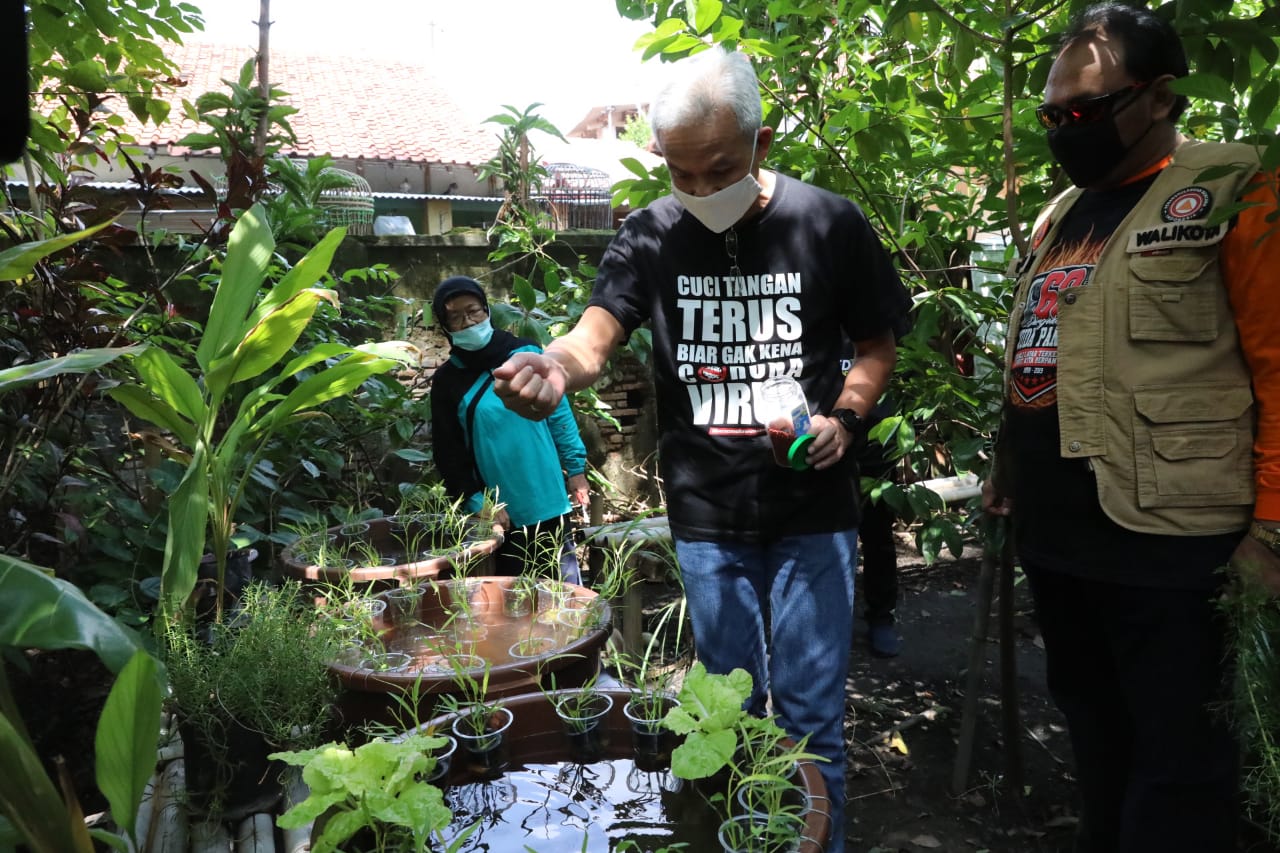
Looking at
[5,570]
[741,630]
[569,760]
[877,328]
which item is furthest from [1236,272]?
[5,570]

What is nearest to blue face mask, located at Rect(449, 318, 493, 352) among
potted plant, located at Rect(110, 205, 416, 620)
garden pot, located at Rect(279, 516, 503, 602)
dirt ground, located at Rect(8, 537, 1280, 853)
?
garden pot, located at Rect(279, 516, 503, 602)

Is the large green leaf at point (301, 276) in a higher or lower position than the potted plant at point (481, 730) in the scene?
higher

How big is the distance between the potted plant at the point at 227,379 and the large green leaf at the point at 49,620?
27.1 inches

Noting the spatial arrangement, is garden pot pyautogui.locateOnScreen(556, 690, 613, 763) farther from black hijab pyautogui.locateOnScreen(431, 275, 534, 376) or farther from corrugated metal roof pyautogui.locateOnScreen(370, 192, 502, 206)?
corrugated metal roof pyautogui.locateOnScreen(370, 192, 502, 206)

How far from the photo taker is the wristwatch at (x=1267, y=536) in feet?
4.91

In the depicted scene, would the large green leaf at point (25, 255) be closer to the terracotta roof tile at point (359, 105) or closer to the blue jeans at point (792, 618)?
the blue jeans at point (792, 618)

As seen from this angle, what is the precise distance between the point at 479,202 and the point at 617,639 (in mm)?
11019

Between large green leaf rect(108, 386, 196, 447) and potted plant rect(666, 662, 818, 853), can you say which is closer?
potted plant rect(666, 662, 818, 853)

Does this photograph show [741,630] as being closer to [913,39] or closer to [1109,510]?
[1109,510]

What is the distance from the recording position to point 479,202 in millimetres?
13266

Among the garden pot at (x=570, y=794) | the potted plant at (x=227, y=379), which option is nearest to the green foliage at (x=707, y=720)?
the garden pot at (x=570, y=794)

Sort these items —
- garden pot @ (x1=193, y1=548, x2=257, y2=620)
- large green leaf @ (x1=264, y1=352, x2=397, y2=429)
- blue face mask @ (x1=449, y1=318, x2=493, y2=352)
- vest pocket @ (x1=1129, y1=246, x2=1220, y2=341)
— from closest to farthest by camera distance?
vest pocket @ (x1=1129, y1=246, x2=1220, y2=341), large green leaf @ (x1=264, y1=352, x2=397, y2=429), garden pot @ (x1=193, y1=548, x2=257, y2=620), blue face mask @ (x1=449, y1=318, x2=493, y2=352)

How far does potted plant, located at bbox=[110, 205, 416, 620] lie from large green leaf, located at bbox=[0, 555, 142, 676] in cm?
69

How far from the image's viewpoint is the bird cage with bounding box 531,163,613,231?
1126 cm
